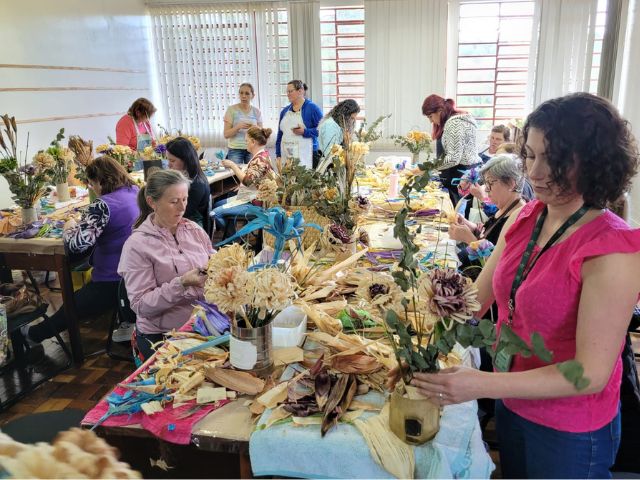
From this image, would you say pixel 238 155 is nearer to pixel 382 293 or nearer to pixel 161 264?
pixel 161 264

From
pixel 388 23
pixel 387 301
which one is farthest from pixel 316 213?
pixel 388 23

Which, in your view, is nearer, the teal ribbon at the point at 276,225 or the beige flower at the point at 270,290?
the beige flower at the point at 270,290

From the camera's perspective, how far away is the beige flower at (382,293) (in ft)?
3.91

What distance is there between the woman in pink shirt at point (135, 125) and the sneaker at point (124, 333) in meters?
2.73

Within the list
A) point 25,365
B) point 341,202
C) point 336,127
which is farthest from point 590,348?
point 25,365

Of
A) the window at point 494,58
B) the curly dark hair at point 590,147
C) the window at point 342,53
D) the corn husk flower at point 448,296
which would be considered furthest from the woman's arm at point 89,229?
the window at point 494,58

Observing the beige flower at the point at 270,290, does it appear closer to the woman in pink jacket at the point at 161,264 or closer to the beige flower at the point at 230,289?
the beige flower at the point at 230,289

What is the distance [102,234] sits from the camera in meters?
3.04

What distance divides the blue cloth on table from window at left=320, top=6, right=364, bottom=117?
279 inches

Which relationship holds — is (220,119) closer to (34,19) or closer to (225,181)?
(225,181)

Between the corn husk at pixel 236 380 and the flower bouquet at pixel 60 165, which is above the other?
the flower bouquet at pixel 60 165

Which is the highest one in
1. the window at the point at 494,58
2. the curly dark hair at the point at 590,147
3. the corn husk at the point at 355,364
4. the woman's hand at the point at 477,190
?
the window at the point at 494,58

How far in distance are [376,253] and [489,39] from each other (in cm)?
610

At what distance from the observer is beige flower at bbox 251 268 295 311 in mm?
1326
